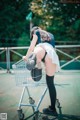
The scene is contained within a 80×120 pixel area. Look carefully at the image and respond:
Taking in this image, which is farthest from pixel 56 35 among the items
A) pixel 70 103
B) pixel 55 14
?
pixel 70 103

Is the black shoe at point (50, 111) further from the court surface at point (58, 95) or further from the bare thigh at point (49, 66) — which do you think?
the bare thigh at point (49, 66)

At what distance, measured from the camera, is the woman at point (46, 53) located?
2070mm

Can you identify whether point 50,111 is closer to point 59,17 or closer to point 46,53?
point 46,53

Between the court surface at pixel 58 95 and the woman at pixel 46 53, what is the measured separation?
179 millimetres

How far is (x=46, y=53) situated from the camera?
209cm

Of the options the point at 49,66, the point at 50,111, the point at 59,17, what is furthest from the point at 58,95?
the point at 59,17

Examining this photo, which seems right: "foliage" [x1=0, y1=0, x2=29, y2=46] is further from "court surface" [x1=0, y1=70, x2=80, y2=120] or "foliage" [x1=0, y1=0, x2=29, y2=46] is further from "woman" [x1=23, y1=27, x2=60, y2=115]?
"woman" [x1=23, y1=27, x2=60, y2=115]

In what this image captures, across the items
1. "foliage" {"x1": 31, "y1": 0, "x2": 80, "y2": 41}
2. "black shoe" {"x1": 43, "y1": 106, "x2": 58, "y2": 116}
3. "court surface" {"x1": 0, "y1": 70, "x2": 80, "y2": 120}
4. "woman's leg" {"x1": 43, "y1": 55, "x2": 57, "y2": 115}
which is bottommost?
"black shoe" {"x1": 43, "y1": 106, "x2": 58, "y2": 116}

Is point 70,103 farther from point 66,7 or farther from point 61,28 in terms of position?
point 61,28

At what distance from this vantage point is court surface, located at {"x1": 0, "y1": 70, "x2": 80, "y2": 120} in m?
2.26

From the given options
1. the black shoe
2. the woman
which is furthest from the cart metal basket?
the black shoe

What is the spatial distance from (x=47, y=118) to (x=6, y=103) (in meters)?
0.58

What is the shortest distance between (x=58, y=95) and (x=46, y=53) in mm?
837

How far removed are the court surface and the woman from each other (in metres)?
0.18
